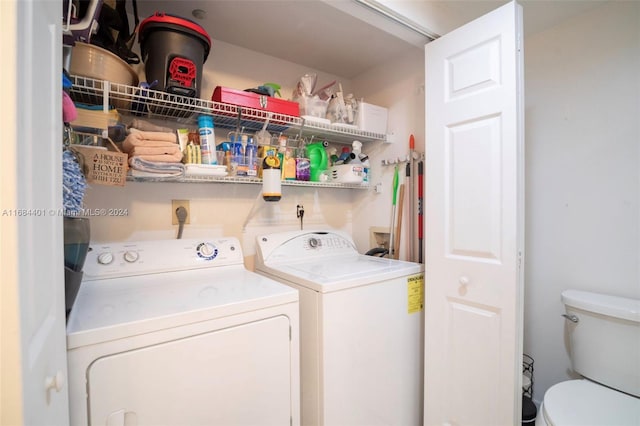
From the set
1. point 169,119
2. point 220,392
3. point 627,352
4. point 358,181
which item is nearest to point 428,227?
point 358,181

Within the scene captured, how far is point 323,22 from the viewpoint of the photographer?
5.70ft

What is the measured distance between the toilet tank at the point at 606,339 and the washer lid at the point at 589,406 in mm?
77

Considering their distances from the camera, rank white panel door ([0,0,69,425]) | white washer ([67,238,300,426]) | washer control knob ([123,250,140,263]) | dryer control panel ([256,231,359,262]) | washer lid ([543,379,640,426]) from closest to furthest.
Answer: white panel door ([0,0,69,425])
white washer ([67,238,300,426])
washer lid ([543,379,640,426])
washer control knob ([123,250,140,263])
dryer control panel ([256,231,359,262])

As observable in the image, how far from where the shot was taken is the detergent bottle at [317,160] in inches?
79.0

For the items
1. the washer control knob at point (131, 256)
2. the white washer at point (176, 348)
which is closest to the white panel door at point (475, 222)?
the white washer at point (176, 348)

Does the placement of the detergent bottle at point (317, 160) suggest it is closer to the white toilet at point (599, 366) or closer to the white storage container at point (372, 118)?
the white storage container at point (372, 118)

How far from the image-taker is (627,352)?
1.35 metres

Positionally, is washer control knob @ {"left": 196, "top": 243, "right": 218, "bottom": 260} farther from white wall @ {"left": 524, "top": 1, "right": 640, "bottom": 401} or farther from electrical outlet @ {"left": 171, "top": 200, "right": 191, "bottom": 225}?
white wall @ {"left": 524, "top": 1, "right": 640, "bottom": 401}

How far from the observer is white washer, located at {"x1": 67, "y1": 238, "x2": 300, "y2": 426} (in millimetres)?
882

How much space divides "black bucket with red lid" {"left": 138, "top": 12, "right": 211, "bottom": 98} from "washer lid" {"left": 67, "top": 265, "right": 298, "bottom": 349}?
2.85 feet

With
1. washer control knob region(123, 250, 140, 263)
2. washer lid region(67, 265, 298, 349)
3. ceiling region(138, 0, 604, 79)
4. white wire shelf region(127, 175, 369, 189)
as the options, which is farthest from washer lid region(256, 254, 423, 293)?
ceiling region(138, 0, 604, 79)

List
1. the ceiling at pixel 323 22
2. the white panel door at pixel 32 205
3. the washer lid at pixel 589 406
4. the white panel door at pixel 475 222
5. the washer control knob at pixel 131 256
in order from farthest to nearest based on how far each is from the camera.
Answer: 1. the ceiling at pixel 323 22
2. the washer control knob at pixel 131 256
3. the white panel door at pixel 475 222
4. the washer lid at pixel 589 406
5. the white panel door at pixel 32 205

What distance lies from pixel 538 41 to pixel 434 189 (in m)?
1.09

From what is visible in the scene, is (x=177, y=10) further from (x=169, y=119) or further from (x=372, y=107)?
(x=372, y=107)
